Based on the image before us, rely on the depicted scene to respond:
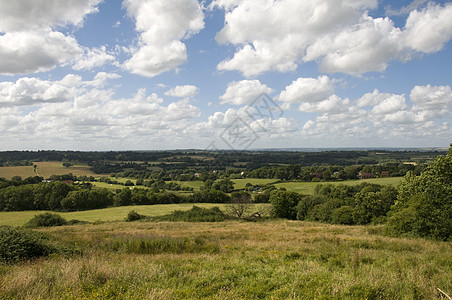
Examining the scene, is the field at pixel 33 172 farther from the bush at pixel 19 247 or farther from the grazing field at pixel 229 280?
the grazing field at pixel 229 280

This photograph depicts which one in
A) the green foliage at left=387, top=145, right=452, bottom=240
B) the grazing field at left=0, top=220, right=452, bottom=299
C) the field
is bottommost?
the field

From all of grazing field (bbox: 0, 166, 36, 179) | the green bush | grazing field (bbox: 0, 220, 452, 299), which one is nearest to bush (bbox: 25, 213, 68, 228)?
grazing field (bbox: 0, 220, 452, 299)

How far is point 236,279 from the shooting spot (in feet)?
21.9

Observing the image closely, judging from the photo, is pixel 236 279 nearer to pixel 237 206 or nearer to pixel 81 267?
pixel 81 267

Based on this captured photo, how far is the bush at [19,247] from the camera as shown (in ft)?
26.8

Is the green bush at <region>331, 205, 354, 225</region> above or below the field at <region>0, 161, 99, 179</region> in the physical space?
below

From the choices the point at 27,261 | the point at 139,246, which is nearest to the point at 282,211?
the point at 139,246

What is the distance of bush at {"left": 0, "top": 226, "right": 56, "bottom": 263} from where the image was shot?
8.16 meters

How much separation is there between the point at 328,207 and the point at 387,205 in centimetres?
909

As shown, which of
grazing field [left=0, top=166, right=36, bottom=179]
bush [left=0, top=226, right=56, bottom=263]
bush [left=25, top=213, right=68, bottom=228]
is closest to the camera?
bush [left=0, top=226, right=56, bottom=263]

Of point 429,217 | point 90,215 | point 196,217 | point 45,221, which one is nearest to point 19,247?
point 429,217

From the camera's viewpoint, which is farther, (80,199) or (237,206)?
(80,199)

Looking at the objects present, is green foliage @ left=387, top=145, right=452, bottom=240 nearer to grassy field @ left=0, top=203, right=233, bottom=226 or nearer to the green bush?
the green bush

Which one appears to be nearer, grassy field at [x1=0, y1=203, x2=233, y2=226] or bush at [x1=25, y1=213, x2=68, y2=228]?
bush at [x1=25, y1=213, x2=68, y2=228]
